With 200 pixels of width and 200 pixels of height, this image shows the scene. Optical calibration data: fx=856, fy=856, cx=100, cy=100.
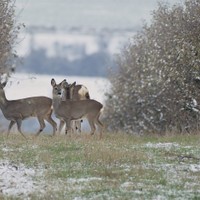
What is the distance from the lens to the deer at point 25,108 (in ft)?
78.3

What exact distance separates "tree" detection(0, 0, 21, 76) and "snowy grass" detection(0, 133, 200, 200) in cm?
1142

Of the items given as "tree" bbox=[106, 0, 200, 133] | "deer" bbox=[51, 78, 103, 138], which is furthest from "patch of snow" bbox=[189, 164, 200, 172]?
"tree" bbox=[106, 0, 200, 133]

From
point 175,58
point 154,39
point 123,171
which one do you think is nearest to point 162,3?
point 154,39

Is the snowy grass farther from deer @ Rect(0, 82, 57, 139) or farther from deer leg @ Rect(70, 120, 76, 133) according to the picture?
deer leg @ Rect(70, 120, 76, 133)

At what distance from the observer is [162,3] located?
44.3 m

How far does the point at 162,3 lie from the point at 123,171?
29.3 meters

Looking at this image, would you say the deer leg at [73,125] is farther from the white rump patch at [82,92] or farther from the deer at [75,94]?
the white rump patch at [82,92]

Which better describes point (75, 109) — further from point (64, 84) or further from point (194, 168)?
point (194, 168)

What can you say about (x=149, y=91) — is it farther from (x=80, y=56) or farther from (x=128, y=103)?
(x=80, y=56)

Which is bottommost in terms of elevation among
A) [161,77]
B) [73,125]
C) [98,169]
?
[98,169]

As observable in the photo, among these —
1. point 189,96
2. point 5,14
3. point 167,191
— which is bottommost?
point 167,191

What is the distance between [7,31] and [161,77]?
11.5 metres

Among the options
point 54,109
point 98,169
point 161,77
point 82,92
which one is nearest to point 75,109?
point 54,109

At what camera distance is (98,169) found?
52.6ft
